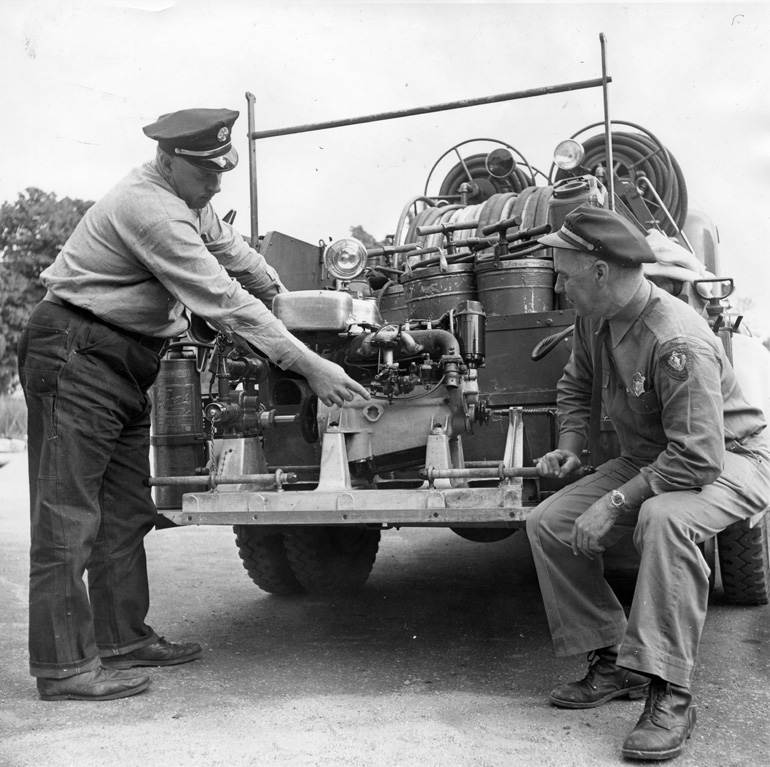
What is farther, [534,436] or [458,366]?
[534,436]

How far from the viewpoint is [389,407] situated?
3586 mm

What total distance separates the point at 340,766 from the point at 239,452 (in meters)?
1.35

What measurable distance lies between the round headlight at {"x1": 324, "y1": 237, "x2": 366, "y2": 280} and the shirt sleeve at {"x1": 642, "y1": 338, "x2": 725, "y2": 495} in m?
1.59

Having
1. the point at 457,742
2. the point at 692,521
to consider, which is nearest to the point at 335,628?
the point at 457,742

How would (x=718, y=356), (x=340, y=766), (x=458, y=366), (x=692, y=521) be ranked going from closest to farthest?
(x=340, y=766)
(x=692, y=521)
(x=718, y=356)
(x=458, y=366)

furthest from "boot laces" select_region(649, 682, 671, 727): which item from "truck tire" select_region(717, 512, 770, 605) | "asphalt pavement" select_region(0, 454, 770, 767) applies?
"truck tire" select_region(717, 512, 770, 605)

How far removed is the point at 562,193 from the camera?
4379 millimetres

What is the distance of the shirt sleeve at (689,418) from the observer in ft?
9.14

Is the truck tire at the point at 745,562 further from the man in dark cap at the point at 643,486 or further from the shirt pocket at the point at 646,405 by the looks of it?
the shirt pocket at the point at 646,405

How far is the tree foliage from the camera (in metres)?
14.1

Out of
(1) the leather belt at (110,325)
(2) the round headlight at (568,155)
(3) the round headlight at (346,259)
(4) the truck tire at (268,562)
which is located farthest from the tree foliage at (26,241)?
(1) the leather belt at (110,325)

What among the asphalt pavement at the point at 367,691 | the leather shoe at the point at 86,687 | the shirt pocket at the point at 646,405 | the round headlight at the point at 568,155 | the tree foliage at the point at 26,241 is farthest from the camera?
the tree foliage at the point at 26,241

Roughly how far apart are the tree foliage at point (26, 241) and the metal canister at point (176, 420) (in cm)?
1085

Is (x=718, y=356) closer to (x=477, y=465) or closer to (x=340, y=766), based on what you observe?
(x=477, y=465)
